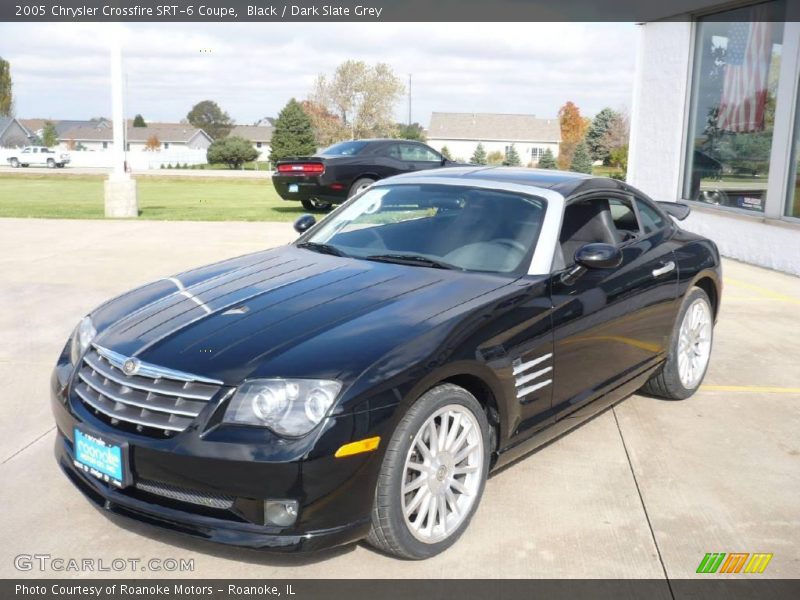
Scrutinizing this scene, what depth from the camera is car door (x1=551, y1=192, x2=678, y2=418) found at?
163 inches

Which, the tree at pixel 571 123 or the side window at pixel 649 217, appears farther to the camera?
the tree at pixel 571 123

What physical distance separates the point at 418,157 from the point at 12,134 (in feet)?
317

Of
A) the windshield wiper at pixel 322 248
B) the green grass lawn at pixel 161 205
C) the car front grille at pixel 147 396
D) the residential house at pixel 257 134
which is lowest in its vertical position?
the green grass lawn at pixel 161 205

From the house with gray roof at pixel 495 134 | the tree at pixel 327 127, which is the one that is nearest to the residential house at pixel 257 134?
the house with gray roof at pixel 495 134

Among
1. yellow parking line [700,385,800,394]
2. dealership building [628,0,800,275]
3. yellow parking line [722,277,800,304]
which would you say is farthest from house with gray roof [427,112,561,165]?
yellow parking line [700,385,800,394]

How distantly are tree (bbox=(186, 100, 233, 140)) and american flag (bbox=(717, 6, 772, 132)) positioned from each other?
124m

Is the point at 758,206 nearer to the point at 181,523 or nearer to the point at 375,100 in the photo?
the point at 181,523

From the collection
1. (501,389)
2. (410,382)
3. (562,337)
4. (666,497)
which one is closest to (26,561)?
(410,382)

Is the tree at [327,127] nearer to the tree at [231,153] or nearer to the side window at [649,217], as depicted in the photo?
the tree at [231,153]

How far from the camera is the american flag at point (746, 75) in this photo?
1191 centimetres

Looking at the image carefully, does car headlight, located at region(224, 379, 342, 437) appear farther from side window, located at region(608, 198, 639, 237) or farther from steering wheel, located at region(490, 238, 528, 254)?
side window, located at region(608, 198, 639, 237)

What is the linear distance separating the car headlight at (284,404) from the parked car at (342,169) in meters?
13.3

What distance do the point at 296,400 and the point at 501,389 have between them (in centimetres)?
104

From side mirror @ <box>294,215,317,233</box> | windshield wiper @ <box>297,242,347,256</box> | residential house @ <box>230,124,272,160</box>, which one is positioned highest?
residential house @ <box>230,124,272,160</box>
